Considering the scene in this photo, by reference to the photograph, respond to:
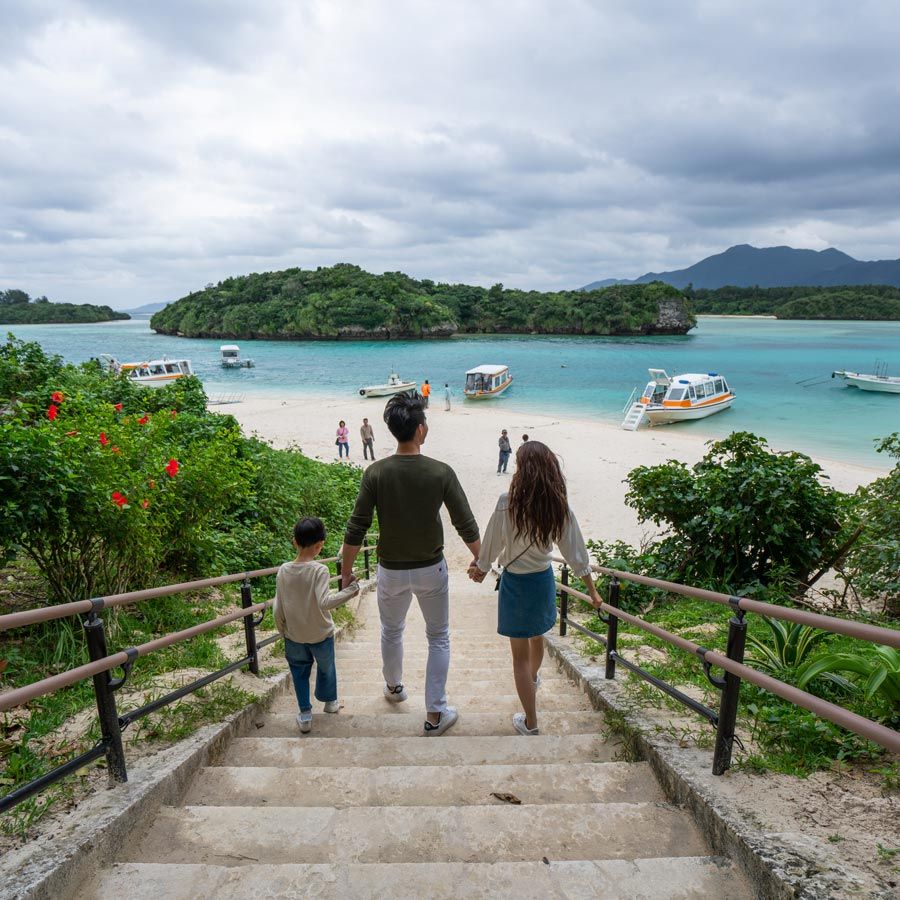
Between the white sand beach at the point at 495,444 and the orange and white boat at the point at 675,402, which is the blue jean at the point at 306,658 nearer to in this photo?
the white sand beach at the point at 495,444

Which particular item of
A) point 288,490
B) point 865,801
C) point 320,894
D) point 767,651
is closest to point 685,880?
point 865,801

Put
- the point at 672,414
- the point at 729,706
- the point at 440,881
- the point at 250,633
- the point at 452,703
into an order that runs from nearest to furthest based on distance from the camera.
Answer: the point at 440,881 < the point at 729,706 < the point at 250,633 < the point at 452,703 < the point at 672,414

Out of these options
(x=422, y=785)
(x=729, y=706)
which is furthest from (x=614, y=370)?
(x=422, y=785)

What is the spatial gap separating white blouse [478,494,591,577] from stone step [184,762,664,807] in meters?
0.88

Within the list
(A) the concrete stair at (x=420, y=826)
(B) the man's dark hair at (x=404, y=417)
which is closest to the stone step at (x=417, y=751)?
(A) the concrete stair at (x=420, y=826)

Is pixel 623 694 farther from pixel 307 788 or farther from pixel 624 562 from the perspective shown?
pixel 624 562

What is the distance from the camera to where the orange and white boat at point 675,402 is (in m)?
26.1

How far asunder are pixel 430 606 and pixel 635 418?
80.6ft

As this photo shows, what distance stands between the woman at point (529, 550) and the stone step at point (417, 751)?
11.3 inches

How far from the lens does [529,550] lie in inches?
111

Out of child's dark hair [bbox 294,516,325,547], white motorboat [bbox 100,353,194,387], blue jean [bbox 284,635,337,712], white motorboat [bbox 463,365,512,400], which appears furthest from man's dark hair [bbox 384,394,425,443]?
white motorboat [bbox 463,365,512,400]

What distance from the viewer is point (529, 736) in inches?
113

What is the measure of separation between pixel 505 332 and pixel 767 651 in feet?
348

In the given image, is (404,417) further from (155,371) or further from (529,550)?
(155,371)
